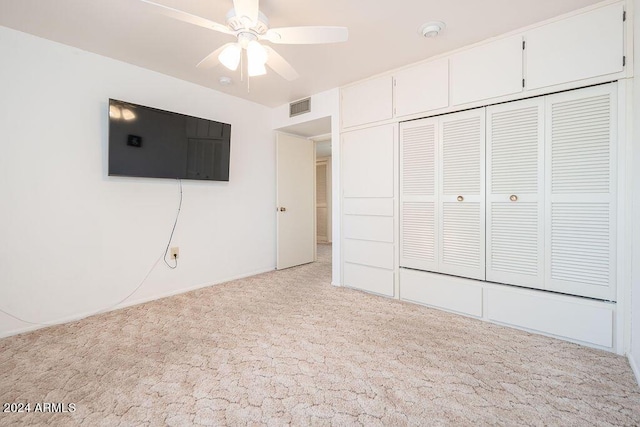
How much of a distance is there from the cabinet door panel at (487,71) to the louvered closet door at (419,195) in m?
0.38

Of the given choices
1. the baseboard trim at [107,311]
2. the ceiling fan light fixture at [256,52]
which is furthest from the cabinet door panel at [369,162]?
the baseboard trim at [107,311]

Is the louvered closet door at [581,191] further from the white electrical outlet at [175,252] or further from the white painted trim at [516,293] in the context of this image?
the white electrical outlet at [175,252]

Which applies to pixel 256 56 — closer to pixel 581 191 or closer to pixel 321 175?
pixel 581 191

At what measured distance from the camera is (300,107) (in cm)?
386

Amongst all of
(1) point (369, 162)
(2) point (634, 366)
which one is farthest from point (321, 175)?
(2) point (634, 366)

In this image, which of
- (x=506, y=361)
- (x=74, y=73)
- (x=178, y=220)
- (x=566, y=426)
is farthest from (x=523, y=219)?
(x=74, y=73)

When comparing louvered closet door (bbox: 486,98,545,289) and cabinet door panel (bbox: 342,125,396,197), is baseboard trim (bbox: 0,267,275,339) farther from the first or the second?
louvered closet door (bbox: 486,98,545,289)

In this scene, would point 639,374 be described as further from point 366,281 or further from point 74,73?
point 74,73

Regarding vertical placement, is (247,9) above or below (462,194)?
above

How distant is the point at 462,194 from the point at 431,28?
4.77 feet

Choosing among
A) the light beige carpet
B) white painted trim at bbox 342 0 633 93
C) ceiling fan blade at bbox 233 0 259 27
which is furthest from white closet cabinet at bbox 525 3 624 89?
ceiling fan blade at bbox 233 0 259 27

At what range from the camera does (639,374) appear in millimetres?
1646

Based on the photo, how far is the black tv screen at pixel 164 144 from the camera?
2635mm

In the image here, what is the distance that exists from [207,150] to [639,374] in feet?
13.4
